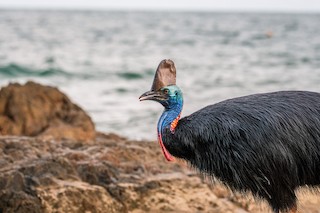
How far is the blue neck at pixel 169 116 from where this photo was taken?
401cm

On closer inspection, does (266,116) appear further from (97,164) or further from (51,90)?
(51,90)

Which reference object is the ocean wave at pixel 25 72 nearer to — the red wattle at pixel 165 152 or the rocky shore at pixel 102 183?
the rocky shore at pixel 102 183

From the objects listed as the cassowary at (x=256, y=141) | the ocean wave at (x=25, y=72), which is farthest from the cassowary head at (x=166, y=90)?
the ocean wave at (x=25, y=72)

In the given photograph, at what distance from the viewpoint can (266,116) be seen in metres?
3.84

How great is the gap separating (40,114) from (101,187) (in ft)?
10.7

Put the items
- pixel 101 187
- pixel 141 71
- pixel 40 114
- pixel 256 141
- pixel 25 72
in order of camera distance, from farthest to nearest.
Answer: pixel 25 72
pixel 141 71
pixel 40 114
pixel 101 187
pixel 256 141

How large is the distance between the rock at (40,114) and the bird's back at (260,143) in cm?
369

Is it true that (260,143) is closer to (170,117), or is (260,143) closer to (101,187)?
(170,117)

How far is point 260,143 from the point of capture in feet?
12.5

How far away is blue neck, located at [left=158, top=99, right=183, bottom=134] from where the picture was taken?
158 inches

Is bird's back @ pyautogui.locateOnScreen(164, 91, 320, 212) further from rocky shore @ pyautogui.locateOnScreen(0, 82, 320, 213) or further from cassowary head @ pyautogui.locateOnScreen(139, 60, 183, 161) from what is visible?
rocky shore @ pyautogui.locateOnScreen(0, 82, 320, 213)

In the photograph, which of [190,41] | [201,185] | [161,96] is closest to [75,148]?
[201,185]

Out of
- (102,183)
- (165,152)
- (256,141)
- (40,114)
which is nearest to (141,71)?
(40,114)

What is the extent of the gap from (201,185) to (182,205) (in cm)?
26
